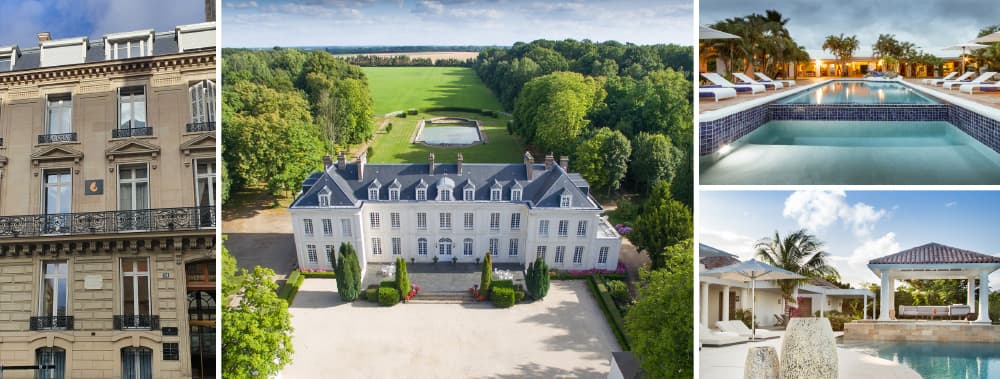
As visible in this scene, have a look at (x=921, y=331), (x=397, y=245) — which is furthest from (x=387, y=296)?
(x=921, y=331)

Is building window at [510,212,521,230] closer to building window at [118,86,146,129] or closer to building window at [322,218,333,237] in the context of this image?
building window at [322,218,333,237]

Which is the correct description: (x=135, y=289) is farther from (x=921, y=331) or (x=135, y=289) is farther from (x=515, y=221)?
(x=921, y=331)

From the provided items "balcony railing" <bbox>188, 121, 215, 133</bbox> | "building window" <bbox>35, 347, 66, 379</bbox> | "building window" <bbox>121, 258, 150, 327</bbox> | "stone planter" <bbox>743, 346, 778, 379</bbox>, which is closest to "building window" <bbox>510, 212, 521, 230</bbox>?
"stone planter" <bbox>743, 346, 778, 379</bbox>

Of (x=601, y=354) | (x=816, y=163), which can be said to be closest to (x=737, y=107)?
(x=816, y=163)

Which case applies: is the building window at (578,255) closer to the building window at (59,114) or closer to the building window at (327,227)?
the building window at (327,227)

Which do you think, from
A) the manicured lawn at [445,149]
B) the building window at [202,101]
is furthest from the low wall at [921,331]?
the building window at [202,101]

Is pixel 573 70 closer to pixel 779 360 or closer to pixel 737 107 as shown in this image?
pixel 737 107
